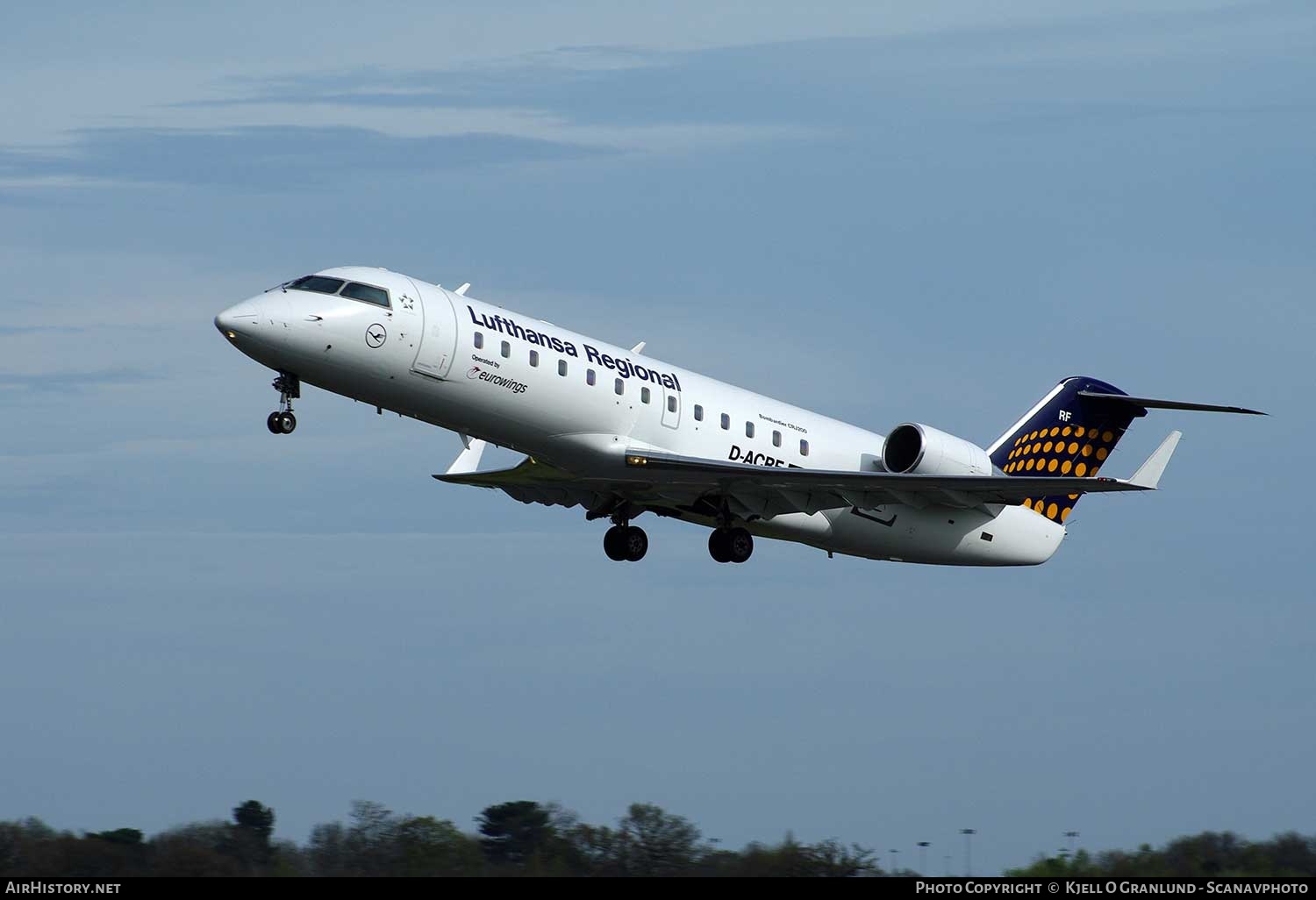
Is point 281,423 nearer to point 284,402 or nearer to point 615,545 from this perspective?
point 284,402

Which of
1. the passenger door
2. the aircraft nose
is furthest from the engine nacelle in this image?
the aircraft nose

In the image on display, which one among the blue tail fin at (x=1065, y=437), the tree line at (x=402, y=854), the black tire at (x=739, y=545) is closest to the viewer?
the tree line at (x=402, y=854)

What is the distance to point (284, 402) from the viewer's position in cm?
2795

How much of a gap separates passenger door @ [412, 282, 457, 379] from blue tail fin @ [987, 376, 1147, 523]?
12.2m

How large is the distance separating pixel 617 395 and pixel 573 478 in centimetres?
218

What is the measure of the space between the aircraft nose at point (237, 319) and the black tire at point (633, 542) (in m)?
8.67

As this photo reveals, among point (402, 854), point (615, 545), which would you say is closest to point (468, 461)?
point (615, 545)

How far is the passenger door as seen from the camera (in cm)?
2805

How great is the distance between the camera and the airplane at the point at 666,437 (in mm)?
27906

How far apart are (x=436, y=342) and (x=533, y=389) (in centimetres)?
170

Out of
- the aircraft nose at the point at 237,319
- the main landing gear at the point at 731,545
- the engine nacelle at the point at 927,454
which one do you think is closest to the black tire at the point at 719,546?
the main landing gear at the point at 731,545

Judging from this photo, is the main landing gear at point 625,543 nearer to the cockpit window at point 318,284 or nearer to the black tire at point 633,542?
the black tire at point 633,542

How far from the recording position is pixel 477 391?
93.3 ft
